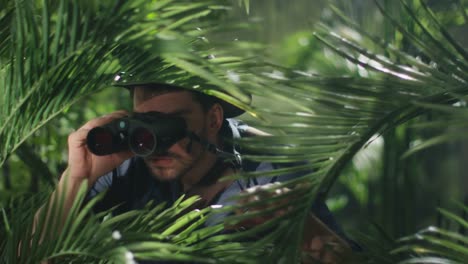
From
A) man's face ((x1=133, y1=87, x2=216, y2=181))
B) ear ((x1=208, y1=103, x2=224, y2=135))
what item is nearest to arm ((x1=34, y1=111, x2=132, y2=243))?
man's face ((x1=133, y1=87, x2=216, y2=181))

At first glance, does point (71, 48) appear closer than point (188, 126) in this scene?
Yes

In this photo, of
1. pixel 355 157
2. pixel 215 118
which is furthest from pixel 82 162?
pixel 355 157

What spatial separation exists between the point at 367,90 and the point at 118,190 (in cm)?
79

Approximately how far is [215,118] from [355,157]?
3.87 feet

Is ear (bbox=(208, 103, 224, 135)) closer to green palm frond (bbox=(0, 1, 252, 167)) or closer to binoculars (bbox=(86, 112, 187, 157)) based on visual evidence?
binoculars (bbox=(86, 112, 187, 157))

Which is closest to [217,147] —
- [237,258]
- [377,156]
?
[237,258]

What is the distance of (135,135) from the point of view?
1.61 meters

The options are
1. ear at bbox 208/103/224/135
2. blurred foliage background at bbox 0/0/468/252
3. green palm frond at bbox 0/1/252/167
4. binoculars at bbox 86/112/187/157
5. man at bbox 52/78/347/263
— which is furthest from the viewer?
blurred foliage background at bbox 0/0/468/252

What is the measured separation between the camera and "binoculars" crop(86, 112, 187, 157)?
1.61 metres

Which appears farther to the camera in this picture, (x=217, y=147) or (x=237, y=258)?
(x=217, y=147)

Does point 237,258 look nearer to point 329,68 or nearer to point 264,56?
point 264,56

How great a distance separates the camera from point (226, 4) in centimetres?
150

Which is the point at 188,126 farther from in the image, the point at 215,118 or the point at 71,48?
the point at 71,48

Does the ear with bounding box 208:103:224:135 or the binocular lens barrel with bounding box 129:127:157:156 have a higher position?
the ear with bounding box 208:103:224:135
